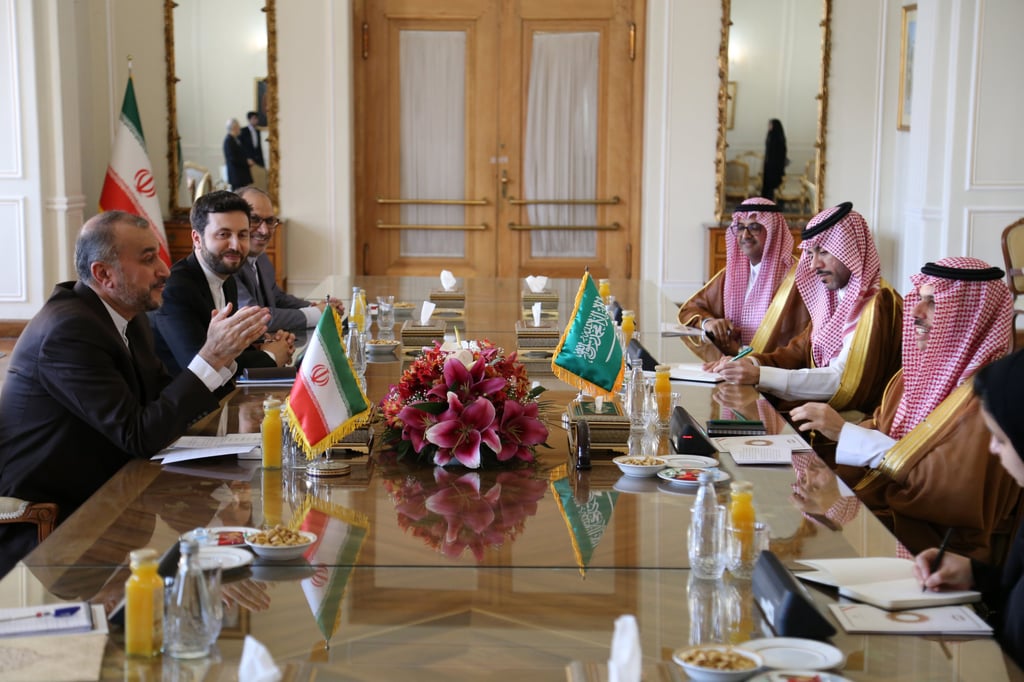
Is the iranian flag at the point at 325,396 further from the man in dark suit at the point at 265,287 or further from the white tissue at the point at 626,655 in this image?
the man in dark suit at the point at 265,287

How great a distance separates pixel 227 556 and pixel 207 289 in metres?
2.36

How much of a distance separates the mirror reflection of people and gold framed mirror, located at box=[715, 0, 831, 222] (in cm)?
681

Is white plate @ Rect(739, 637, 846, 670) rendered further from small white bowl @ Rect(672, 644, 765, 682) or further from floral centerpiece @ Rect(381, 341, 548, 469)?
floral centerpiece @ Rect(381, 341, 548, 469)

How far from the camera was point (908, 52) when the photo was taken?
8.43m

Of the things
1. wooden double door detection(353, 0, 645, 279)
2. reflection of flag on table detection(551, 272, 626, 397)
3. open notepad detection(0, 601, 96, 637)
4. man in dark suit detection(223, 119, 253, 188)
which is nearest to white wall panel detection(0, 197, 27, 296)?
man in dark suit detection(223, 119, 253, 188)

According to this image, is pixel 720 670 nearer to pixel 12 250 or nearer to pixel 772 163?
pixel 12 250

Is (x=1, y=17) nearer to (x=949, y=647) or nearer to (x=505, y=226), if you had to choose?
(x=505, y=226)

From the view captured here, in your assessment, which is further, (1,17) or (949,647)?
(1,17)

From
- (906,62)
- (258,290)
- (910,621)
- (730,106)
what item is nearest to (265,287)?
(258,290)

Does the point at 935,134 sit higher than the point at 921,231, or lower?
higher

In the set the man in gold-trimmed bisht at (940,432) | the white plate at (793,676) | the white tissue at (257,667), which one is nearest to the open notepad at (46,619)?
the white tissue at (257,667)

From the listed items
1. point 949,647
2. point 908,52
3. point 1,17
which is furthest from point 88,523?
point 908,52

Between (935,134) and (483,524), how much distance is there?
6.44 m

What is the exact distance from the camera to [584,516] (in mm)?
2299
